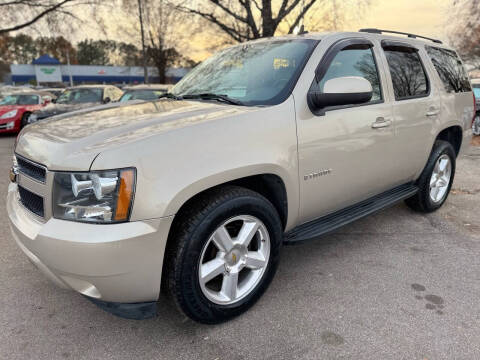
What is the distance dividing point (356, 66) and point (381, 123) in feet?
1.73

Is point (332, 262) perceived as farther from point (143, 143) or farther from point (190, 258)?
point (143, 143)

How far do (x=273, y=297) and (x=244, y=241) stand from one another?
2.07 feet

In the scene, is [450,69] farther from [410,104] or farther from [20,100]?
[20,100]

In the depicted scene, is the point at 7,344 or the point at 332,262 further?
the point at 332,262

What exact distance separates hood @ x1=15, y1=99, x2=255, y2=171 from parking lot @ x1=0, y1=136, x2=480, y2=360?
112 cm

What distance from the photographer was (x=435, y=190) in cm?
438

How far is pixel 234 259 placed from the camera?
2389 millimetres

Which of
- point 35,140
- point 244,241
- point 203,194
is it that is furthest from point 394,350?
point 35,140

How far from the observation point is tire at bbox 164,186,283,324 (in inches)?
82.1

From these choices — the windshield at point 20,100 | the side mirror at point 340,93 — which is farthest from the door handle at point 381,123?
the windshield at point 20,100

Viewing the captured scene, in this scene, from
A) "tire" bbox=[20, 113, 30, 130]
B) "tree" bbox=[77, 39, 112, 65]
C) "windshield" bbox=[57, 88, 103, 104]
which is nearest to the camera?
"windshield" bbox=[57, 88, 103, 104]

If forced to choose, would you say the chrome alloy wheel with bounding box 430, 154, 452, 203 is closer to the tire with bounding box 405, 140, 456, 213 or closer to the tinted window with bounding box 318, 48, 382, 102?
the tire with bounding box 405, 140, 456, 213

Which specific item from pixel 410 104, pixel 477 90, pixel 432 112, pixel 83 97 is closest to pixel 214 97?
pixel 410 104

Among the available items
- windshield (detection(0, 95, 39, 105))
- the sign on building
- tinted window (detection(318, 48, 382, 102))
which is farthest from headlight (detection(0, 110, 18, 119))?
the sign on building
